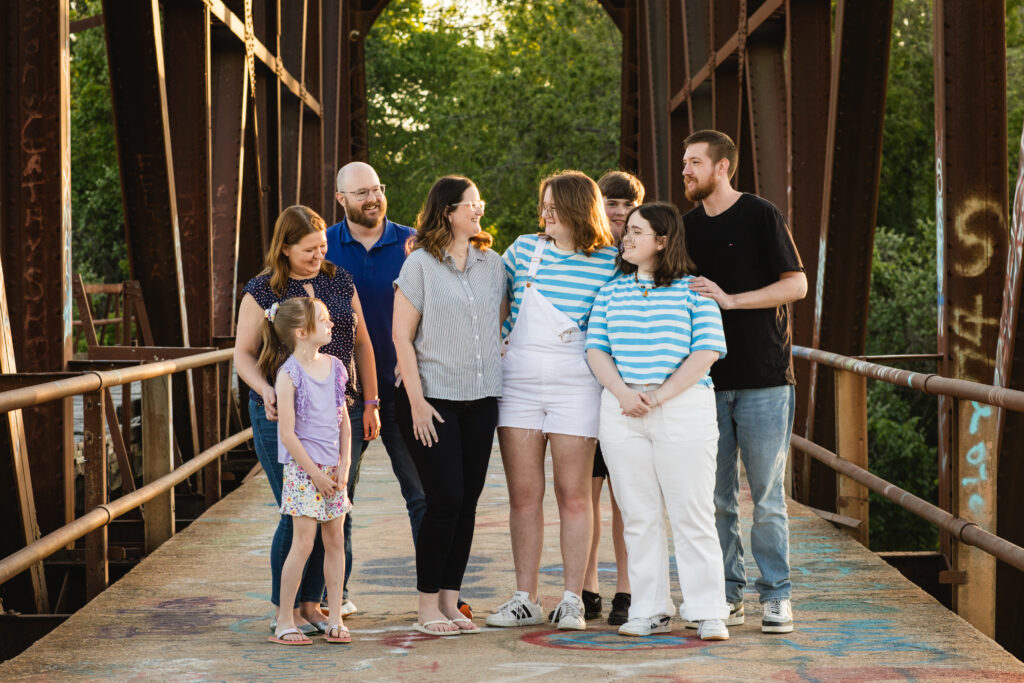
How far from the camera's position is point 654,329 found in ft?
14.4

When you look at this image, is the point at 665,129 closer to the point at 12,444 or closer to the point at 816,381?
the point at 816,381

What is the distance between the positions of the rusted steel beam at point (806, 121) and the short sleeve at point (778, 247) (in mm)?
3708

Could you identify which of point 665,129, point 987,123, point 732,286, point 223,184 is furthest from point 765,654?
point 665,129

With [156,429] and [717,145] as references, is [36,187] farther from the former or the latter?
[717,145]

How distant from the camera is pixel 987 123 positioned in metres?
5.69

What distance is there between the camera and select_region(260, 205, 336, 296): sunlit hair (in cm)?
460

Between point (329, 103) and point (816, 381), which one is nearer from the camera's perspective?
point (816, 381)

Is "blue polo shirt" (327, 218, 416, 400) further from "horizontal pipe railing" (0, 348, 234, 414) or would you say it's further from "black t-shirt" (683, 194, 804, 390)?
"black t-shirt" (683, 194, 804, 390)

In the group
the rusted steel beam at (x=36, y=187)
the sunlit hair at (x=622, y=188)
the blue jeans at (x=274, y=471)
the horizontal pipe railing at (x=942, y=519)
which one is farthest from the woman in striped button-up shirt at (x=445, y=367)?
the rusted steel beam at (x=36, y=187)

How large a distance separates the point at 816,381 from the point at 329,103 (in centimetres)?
1162

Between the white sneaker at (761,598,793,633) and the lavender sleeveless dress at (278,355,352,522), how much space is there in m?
1.55

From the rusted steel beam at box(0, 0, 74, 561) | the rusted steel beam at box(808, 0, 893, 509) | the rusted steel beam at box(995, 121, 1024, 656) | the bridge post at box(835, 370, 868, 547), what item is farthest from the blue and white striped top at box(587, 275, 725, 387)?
the rusted steel beam at box(808, 0, 893, 509)

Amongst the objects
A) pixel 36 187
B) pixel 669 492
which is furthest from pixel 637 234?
pixel 36 187

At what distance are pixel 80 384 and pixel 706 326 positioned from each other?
2241mm
